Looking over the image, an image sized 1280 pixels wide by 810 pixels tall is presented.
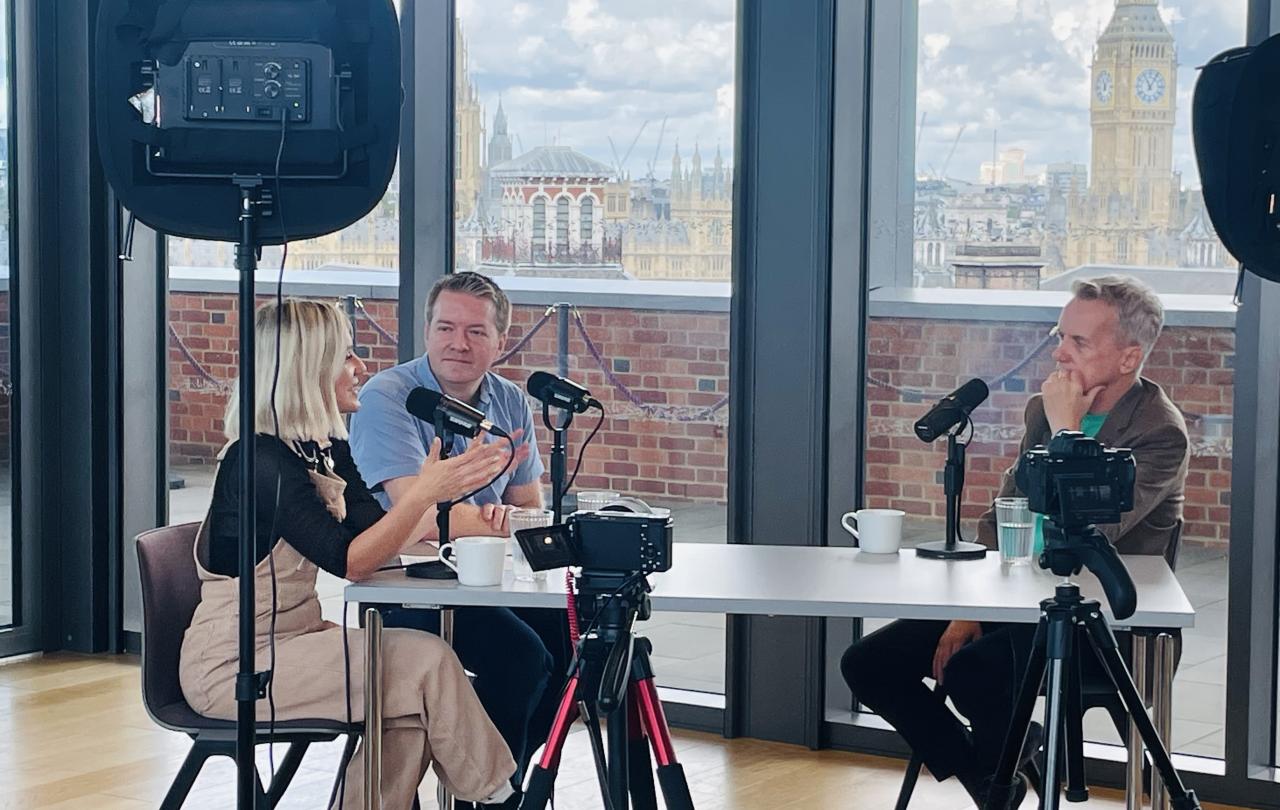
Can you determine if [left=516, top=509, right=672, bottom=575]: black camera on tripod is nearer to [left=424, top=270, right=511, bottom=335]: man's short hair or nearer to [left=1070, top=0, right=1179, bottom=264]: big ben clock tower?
[left=424, top=270, right=511, bottom=335]: man's short hair

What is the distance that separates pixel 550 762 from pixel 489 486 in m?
1.19

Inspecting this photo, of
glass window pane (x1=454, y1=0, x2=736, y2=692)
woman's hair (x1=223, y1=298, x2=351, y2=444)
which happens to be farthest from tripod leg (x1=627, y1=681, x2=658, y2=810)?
glass window pane (x1=454, y1=0, x2=736, y2=692)

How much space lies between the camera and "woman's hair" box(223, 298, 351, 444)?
3190 millimetres

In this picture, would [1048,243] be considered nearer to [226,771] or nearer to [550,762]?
[550,762]

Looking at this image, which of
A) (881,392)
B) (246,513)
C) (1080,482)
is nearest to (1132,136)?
(881,392)

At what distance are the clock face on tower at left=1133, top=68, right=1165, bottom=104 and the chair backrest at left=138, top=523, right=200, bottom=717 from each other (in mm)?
2479

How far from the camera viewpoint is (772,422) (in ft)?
14.7

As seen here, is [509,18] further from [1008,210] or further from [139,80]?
[139,80]

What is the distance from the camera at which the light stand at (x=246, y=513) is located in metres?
2.61

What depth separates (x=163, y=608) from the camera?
3.19 meters

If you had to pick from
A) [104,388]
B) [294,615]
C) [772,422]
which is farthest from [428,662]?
[104,388]

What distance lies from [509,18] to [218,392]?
1.59 metres

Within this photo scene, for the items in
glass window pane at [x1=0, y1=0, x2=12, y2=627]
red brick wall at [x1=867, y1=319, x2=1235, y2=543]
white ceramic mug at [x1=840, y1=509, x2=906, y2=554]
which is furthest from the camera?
glass window pane at [x1=0, y1=0, x2=12, y2=627]

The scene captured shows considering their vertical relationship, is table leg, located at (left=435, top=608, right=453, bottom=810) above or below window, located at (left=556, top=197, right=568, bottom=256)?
below
